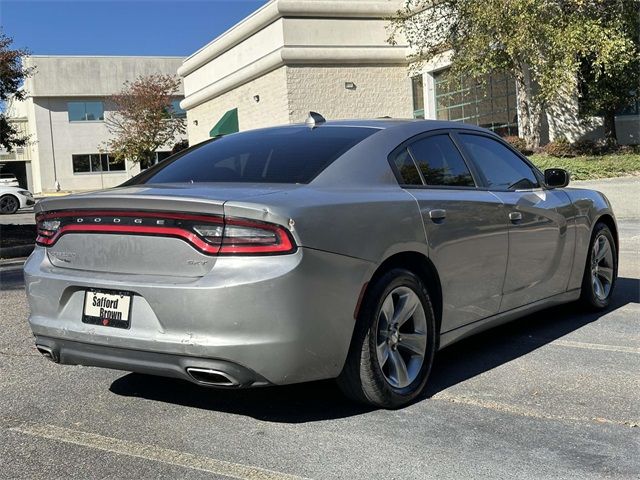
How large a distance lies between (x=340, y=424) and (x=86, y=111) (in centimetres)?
5491

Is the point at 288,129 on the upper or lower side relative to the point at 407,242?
upper

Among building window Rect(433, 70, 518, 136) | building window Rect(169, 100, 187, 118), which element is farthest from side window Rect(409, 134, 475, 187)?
building window Rect(169, 100, 187, 118)

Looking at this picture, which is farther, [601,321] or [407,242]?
[601,321]

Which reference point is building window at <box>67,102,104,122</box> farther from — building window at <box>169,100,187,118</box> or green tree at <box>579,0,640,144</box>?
green tree at <box>579,0,640,144</box>

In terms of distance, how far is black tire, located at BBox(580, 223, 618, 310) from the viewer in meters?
5.92

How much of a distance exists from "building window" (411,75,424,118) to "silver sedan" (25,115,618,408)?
2553 centimetres

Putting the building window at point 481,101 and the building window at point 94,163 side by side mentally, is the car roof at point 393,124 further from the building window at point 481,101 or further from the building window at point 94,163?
the building window at point 94,163

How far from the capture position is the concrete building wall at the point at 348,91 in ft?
90.2

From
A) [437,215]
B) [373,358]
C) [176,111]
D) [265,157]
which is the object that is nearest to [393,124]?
[437,215]

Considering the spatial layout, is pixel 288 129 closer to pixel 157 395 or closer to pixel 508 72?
pixel 157 395

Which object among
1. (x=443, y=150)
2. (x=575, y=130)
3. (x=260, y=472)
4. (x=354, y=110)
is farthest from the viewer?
(x=354, y=110)

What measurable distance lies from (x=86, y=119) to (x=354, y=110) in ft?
106

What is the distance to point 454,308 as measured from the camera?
4.29m

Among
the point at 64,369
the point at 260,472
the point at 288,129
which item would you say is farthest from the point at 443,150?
the point at 64,369
